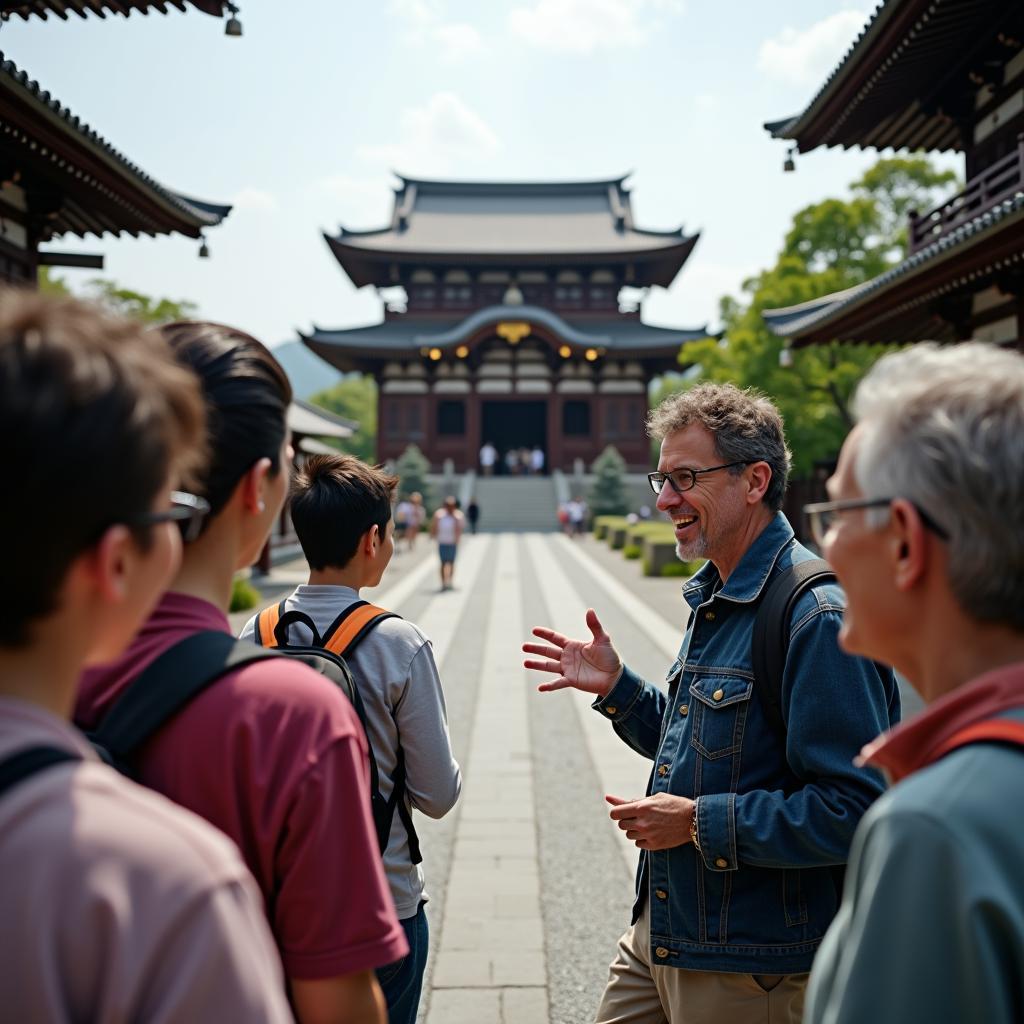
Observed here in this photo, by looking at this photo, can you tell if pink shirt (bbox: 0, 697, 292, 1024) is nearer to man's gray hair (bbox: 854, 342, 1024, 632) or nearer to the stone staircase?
man's gray hair (bbox: 854, 342, 1024, 632)

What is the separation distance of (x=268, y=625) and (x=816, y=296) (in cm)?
2112

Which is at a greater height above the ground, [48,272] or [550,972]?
[48,272]

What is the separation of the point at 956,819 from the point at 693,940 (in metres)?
1.28

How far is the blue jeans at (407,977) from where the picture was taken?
6.53ft

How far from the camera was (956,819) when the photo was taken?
87 centimetres

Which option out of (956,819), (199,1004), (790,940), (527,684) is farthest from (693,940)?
(527,684)

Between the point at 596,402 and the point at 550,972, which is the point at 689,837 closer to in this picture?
the point at 550,972

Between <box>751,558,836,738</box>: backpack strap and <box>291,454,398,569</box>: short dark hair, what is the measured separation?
96 centimetres

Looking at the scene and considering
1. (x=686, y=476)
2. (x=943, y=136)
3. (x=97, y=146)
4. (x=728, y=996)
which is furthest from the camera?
(x=943, y=136)

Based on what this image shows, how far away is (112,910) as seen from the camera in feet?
2.53

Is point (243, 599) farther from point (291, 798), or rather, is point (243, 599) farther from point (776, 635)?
point (291, 798)

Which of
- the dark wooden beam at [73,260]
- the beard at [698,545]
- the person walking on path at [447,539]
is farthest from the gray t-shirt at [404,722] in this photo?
the person walking on path at [447,539]

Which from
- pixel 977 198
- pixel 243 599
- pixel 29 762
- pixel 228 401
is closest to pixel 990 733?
pixel 29 762

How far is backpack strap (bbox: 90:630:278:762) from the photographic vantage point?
1108mm
